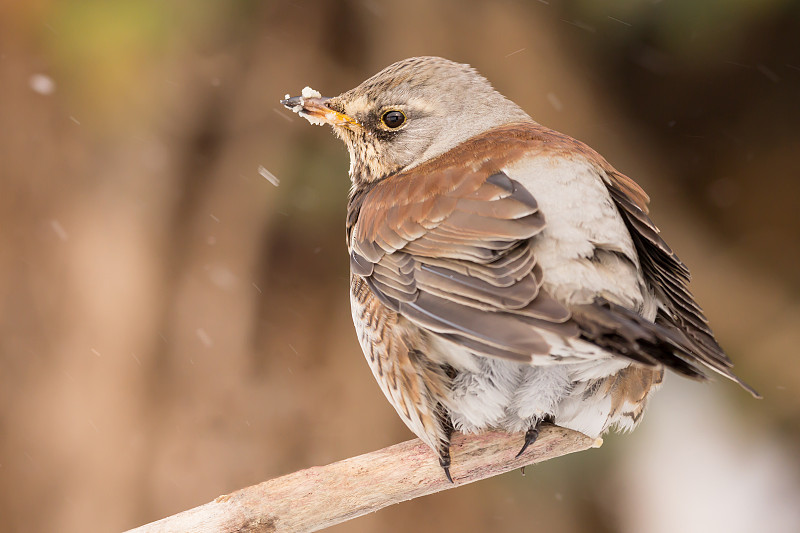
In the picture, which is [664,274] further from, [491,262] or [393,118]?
[393,118]

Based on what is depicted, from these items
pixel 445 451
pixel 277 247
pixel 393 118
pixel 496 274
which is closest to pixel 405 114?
pixel 393 118

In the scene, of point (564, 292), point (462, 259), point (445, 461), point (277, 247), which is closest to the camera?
point (564, 292)

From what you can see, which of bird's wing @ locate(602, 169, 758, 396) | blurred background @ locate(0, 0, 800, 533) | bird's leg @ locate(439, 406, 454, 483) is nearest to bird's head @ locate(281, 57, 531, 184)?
bird's wing @ locate(602, 169, 758, 396)

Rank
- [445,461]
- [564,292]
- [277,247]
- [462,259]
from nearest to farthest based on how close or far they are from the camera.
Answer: [564,292] < [462,259] < [445,461] < [277,247]

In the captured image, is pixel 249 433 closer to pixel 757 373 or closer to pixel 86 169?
pixel 86 169

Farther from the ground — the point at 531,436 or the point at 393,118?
the point at 393,118

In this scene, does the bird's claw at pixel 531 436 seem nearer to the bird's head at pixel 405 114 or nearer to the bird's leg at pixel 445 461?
the bird's leg at pixel 445 461
